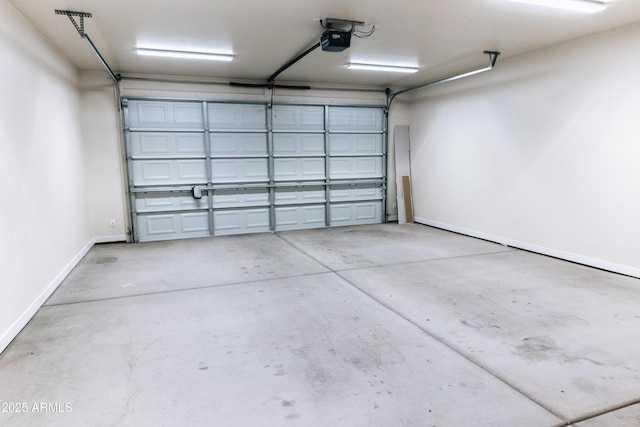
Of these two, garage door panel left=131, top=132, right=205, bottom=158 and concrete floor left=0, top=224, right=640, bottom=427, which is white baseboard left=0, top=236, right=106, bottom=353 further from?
garage door panel left=131, top=132, right=205, bottom=158

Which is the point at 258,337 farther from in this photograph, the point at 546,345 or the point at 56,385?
the point at 546,345

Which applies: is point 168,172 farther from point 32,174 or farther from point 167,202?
point 32,174

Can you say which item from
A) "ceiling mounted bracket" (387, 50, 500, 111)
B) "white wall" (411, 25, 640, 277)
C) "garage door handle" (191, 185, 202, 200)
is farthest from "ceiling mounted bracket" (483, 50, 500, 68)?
"garage door handle" (191, 185, 202, 200)

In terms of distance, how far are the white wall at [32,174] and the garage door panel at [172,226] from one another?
1289mm

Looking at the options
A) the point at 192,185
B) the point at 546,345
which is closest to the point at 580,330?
the point at 546,345

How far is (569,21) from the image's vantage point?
4.09m

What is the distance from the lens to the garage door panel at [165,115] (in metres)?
6.45

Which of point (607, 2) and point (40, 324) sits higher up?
point (607, 2)

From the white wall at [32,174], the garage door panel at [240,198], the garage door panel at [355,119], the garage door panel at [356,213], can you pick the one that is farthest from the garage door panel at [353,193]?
the white wall at [32,174]

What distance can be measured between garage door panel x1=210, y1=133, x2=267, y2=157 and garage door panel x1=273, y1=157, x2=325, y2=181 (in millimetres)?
403

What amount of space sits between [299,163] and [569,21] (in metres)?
4.66

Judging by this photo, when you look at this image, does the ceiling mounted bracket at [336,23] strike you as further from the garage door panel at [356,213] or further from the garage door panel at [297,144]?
the garage door panel at [356,213]

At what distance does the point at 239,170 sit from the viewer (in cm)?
717

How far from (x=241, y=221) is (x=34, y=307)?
3965 mm
